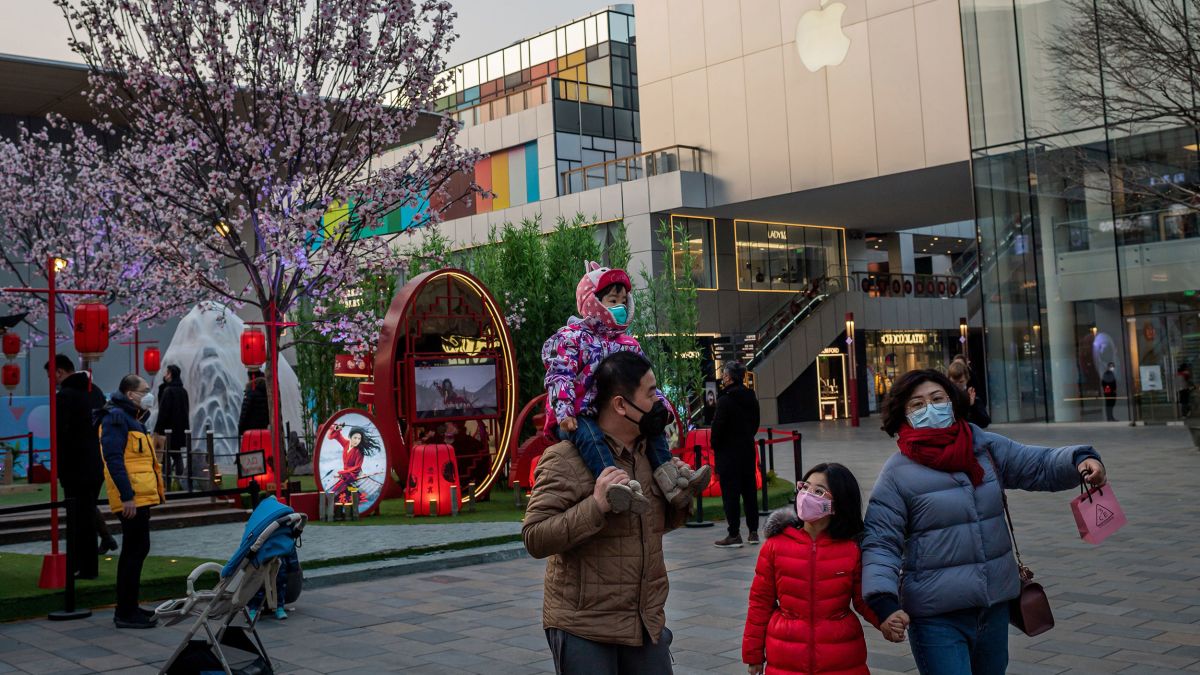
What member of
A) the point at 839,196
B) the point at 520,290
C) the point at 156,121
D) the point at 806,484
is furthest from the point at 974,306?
the point at 806,484

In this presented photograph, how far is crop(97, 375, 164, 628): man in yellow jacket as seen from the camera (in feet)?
25.0

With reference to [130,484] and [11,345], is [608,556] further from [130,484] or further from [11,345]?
[11,345]

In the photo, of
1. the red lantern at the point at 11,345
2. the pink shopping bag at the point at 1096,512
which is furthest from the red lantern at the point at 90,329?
the red lantern at the point at 11,345

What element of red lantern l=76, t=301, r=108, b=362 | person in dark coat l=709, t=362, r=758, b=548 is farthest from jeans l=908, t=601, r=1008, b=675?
red lantern l=76, t=301, r=108, b=362

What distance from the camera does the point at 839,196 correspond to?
34438 millimetres

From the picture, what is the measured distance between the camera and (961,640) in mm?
3703

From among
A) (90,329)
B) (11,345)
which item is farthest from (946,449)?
(11,345)

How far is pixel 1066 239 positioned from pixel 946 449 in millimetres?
27107

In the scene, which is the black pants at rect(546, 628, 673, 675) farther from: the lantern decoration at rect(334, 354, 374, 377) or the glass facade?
the glass facade

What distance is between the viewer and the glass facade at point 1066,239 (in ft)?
87.3

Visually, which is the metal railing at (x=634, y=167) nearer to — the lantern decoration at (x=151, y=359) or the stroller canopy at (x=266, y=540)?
the lantern decoration at (x=151, y=359)

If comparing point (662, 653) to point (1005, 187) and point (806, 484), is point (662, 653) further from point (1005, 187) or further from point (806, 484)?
point (1005, 187)

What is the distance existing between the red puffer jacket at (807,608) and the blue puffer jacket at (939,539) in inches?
7.8

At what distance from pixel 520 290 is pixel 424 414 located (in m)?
6.02
